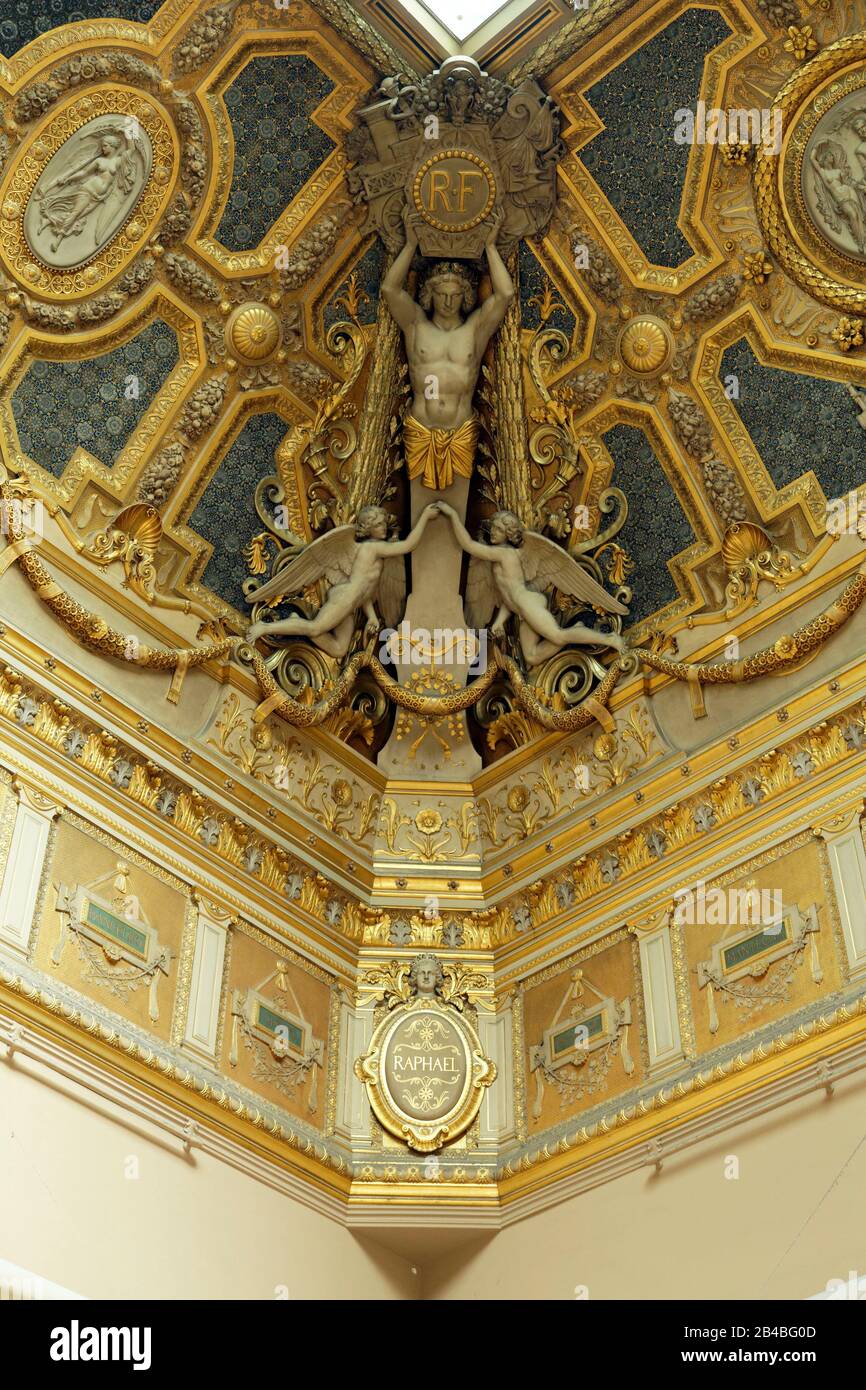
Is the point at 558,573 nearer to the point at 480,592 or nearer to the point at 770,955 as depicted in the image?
the point at 480,592

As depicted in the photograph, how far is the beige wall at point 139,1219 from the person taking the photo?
359 inches

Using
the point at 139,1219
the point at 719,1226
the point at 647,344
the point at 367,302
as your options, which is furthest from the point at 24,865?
the point at 647,344

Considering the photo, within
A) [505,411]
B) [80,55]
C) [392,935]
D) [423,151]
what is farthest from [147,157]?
[392,935]

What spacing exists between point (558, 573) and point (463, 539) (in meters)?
0.78

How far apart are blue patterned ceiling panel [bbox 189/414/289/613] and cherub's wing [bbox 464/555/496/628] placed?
1722mm

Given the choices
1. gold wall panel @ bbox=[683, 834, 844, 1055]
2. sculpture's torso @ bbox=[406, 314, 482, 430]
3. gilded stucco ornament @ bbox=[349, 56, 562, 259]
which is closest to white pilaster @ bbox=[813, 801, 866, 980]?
gold wall panel @ bbox=[683, 834, 844, 1055]

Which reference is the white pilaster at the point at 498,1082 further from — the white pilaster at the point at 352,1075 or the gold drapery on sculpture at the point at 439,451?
the gold drapery on sculpture at the point at 439,451

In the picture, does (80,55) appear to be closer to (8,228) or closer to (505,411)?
(8,228)

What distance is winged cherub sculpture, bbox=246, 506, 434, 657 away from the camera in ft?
41.4

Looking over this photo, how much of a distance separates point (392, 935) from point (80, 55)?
259 inches

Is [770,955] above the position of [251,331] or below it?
below

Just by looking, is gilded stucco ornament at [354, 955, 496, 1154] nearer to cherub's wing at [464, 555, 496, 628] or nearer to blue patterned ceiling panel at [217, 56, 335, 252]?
cherub's wing at [464, 555, 496, 628]

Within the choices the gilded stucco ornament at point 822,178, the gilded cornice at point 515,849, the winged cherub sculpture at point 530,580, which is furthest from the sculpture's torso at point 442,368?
the gilded cornice at point 515,849

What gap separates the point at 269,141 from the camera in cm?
1231
